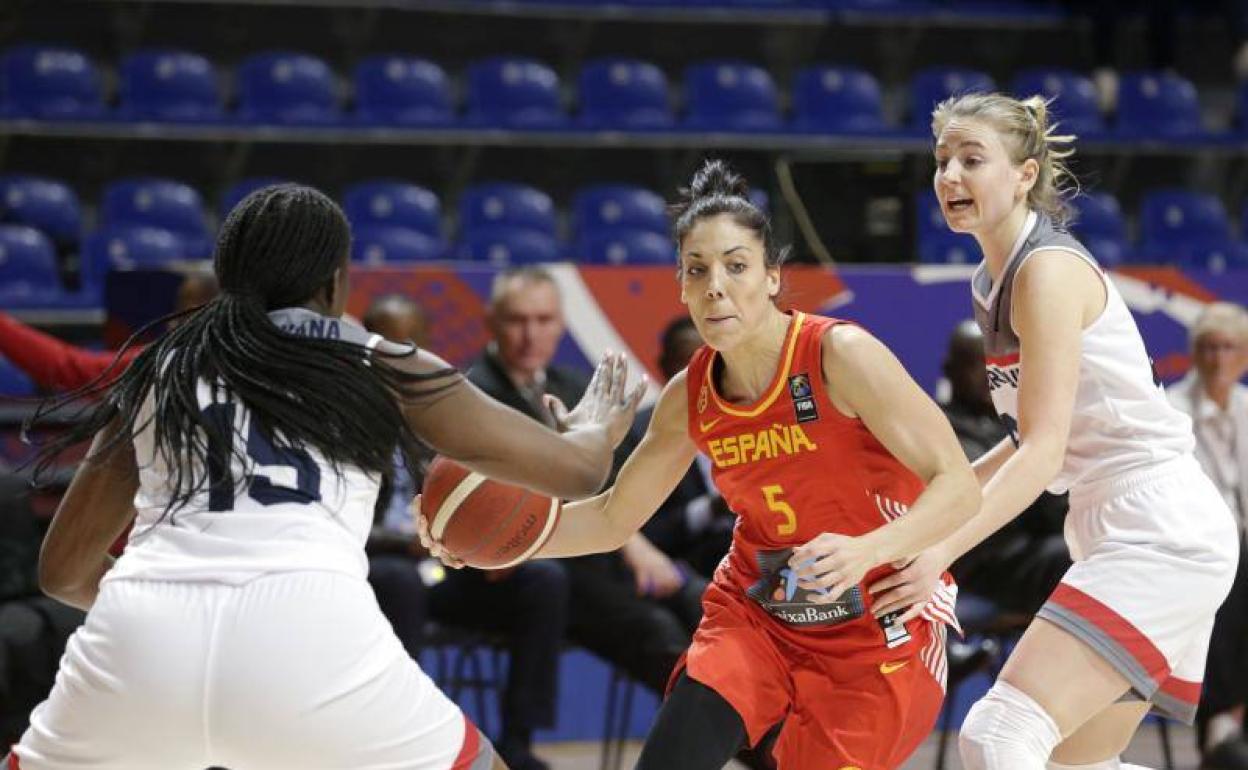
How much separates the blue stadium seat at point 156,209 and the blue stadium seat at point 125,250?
260 mm

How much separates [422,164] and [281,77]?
1.10 metres

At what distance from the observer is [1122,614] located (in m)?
3.41

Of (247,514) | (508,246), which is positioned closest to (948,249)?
(508,246)

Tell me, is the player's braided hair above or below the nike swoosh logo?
above

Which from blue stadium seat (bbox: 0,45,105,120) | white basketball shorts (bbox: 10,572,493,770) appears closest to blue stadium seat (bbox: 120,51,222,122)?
blue stadium seat (bbox: 0,45,105,120)

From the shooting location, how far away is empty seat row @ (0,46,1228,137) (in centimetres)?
995

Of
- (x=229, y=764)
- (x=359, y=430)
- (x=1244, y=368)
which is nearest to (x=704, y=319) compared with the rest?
(x=359, y=430)

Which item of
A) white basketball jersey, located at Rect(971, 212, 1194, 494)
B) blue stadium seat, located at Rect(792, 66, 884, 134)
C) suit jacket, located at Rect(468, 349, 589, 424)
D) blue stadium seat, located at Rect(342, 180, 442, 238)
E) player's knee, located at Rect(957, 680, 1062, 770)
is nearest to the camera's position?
player's knee, located at Rect(957, 680, 1062, 770)

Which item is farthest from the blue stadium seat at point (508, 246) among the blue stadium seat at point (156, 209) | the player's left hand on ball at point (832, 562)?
the player's left hand on ball at point (832, 562)

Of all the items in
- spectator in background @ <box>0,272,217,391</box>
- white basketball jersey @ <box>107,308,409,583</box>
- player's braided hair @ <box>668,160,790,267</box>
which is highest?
player's braided hair @ <box>668,160,790,267</box>

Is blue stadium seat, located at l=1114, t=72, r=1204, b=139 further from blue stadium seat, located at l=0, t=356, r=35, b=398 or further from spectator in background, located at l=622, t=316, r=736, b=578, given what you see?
blue stadium seat, located at l=0, t=356, r=35, b=398

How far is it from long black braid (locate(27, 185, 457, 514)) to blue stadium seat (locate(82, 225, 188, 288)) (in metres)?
6.33

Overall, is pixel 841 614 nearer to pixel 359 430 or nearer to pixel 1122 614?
pixel 1122 614

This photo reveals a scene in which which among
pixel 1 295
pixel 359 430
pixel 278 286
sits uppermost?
pixel 278 286
